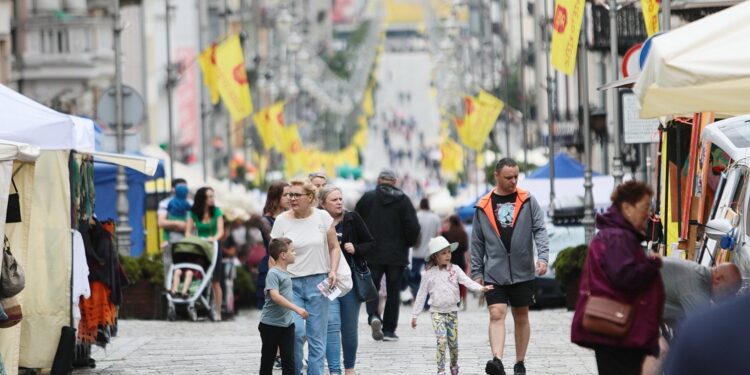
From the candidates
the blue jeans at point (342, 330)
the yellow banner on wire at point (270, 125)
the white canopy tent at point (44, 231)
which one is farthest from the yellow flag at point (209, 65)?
the blue jeans at point (342, 330)

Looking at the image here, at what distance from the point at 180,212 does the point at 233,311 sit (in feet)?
6.13

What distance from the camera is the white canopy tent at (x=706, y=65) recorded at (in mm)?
10109

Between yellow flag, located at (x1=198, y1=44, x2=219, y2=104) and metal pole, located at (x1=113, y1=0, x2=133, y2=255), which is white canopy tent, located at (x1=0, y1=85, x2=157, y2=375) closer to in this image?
metal pole, located at (x1=113, y1=0, x2=133, y2=255)

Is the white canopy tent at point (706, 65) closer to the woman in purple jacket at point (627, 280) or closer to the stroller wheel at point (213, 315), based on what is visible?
the woman in purple jacket at point (627, 280)

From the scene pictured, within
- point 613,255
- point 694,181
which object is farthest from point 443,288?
point 613,255

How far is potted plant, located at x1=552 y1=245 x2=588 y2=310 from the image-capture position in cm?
2375

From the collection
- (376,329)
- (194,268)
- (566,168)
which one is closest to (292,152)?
(566,168)

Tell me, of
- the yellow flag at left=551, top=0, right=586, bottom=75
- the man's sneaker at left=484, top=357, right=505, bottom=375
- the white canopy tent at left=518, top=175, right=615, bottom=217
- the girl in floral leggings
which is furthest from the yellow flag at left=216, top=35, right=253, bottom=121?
the man's sneaker at left=484, top=357, right=505, bottom=375

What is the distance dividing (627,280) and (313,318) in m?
5.00

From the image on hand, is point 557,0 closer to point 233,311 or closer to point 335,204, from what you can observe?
point 335,204

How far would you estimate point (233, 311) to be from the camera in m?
25.8

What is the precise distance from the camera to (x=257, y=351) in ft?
57.5

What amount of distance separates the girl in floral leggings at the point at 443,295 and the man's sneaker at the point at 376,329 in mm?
4582

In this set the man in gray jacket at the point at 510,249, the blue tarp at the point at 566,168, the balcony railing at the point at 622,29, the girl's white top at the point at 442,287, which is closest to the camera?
the man in gray jacket at the point at 510,249
